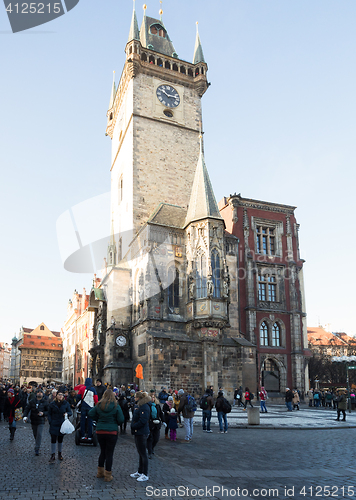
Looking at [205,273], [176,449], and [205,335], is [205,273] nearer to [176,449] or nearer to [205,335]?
[205,335]

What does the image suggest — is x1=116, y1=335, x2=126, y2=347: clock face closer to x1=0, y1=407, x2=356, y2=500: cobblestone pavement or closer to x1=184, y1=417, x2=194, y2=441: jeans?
x1=0, y1=407, x2=356, y2=500: cobblestone pavement

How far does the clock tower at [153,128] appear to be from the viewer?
36228mm

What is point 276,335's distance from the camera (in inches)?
1422

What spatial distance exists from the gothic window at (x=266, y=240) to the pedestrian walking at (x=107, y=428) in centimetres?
3126

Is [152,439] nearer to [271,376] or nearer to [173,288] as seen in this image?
[173,288]

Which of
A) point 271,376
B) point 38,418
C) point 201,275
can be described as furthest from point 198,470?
point 271,376

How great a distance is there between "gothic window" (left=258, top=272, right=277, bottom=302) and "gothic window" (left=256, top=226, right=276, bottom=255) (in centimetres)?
219

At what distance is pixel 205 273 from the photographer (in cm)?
2820

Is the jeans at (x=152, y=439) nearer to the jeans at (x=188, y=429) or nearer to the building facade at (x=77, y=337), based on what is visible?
the jeans at (x=188, y=429)

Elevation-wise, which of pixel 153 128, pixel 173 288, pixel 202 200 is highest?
pixel 153 128

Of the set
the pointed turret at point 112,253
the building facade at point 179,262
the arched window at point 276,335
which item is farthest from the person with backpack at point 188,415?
the pointed turret at point 112,253

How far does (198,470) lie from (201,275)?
20090 millimetres

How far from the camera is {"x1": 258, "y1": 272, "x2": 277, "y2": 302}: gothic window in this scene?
36656 mm

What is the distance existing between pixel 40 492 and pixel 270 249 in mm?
33451
